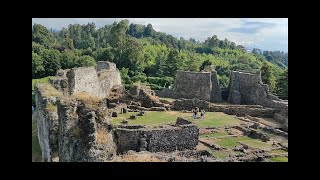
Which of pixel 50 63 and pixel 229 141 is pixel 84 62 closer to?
pixel 50 63

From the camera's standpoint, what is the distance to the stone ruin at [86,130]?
11.9 meters

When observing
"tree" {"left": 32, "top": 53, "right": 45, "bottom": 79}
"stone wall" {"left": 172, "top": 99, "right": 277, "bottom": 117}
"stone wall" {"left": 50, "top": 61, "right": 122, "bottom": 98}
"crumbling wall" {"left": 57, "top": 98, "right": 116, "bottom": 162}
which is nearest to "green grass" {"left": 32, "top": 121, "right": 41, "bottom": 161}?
"stone wall" {"left": 50, "top": 61, "right": 122, "bottom": 98}

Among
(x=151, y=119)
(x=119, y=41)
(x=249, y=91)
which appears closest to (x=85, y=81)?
(x=151, y=119)

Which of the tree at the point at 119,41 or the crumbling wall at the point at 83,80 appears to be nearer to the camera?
the crumbling wall at the point at 83,80

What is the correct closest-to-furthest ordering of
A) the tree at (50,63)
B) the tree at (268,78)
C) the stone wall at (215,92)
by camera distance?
the stone wall at (215,92), the tree at (268,78), the tree at (50,63)

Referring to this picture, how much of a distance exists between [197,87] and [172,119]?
26.8 feet

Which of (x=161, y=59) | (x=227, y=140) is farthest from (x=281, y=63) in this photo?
(x=227, y=140)

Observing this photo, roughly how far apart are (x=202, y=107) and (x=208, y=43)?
68173mm

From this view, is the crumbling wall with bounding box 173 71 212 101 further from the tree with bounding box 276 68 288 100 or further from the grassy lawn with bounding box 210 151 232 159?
the grassy lawn with bounding box 210 151 232 159

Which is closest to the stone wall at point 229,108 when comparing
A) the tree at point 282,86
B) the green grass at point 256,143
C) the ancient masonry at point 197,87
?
the ancient masonry at point 197,87

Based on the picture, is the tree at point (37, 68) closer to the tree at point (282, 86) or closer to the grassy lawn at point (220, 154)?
the tree at point (282, 86)

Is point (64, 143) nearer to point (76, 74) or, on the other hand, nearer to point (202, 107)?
point (76, 74)

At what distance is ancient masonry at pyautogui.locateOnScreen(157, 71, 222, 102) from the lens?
31906 mm

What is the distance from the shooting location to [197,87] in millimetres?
32000
